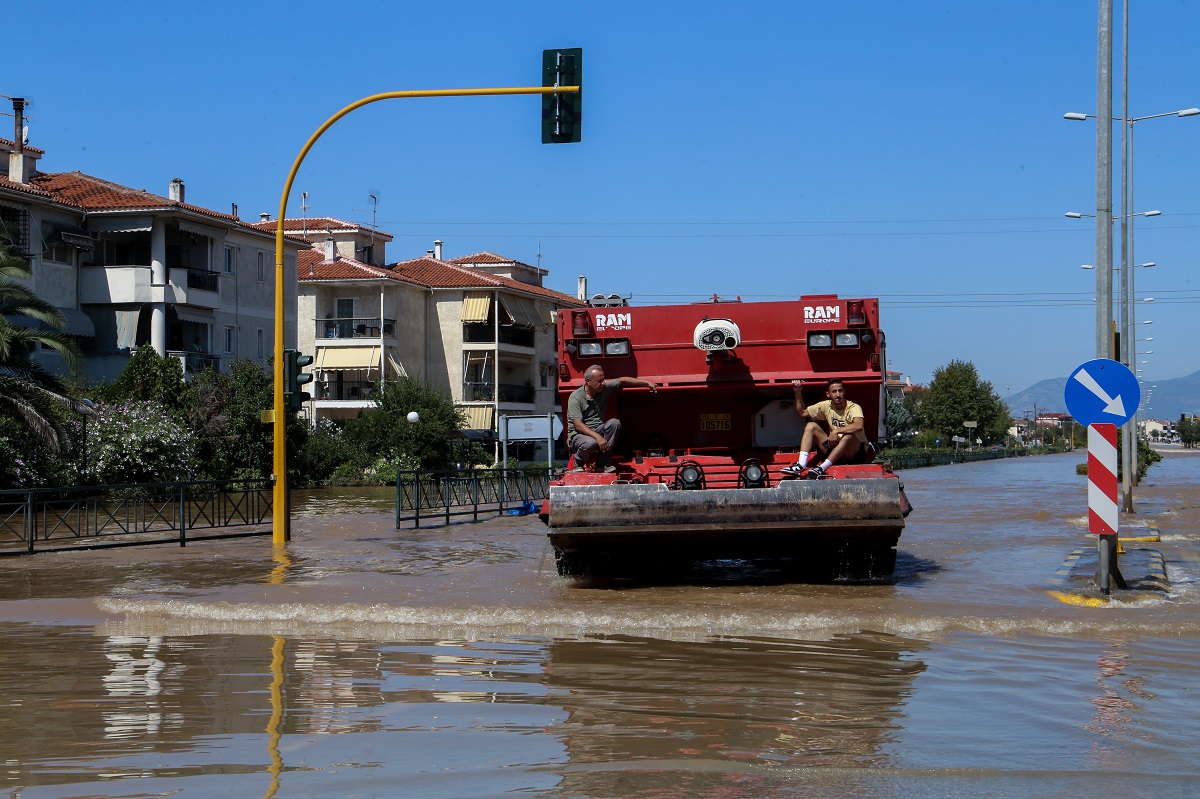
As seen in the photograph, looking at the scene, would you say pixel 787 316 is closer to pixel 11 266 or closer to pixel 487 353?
pixel 11 266

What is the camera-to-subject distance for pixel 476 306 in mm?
60688

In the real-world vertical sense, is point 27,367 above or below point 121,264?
below

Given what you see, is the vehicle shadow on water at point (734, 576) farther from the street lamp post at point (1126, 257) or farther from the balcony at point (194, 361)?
the balcony at point (194, 361)

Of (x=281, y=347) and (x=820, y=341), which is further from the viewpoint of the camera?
(x=281, y=347)

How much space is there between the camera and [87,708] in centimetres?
650

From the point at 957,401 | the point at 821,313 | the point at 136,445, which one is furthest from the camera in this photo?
the point at 957,401

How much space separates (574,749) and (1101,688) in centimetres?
325

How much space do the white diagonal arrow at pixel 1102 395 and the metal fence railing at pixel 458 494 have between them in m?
12.3

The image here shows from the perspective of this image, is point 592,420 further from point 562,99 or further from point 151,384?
point 151,384

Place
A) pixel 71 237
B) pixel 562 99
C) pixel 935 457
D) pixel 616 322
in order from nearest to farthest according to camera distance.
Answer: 1. pixel 616 322
2. pixel 562 99
3. pixel 71 237
4. pixel 935 457

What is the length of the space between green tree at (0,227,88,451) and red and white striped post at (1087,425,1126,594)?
70.0 ft

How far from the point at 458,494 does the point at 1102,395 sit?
16345 millimetres

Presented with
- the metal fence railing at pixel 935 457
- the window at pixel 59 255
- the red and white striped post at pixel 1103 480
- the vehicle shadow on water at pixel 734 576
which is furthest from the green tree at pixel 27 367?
the metal fence railing at pixel 935 457

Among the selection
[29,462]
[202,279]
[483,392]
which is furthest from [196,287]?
[483,392]
